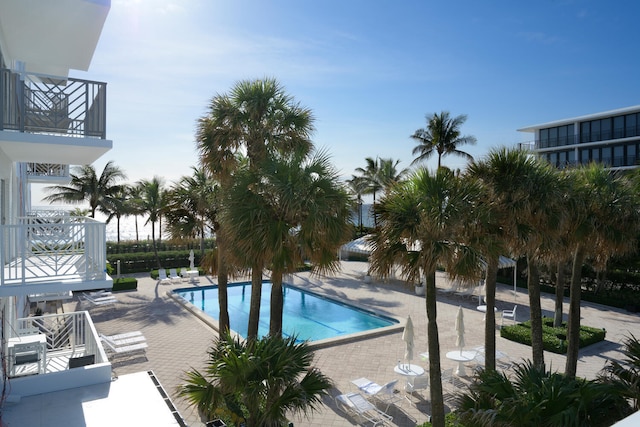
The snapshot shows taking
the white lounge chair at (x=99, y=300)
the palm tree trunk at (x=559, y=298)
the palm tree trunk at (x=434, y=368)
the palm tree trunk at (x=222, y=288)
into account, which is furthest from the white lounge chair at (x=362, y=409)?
the white lounge chair at (x=99, y=300)

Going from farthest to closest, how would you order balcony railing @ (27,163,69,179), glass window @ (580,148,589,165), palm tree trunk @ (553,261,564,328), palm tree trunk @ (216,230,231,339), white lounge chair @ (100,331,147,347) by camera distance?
1. glass window @ (580,148,589,165)
2. balcony railing @ (27,163,69,179)
3. palm tree trunk @ (553,261,564,328)
4. white lounge chair @ (100,331,147,347)
5. palm tree trunk @ (216,230,231,339)

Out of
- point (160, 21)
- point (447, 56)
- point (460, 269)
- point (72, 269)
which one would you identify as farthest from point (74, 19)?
point (447, 56)

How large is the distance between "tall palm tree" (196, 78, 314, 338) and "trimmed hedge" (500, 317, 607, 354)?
11.0 m

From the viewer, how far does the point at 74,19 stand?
25.8 ft

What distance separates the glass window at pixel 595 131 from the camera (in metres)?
44.6

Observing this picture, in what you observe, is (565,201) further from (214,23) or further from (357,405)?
(214,23)

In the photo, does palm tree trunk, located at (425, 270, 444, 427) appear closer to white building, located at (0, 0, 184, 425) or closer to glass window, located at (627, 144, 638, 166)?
white building, located at (0, 0, 184, 425)

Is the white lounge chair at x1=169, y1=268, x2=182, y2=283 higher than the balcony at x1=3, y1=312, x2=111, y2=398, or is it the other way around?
the balcony at x1=3, y1=312, x2=111, y2=398

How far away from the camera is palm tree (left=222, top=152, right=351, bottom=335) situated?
855 centimetres

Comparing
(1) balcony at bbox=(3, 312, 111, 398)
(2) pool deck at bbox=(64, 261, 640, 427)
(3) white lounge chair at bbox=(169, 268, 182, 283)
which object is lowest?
(2) pool deck at bbox=(64, 261, 640, 427)

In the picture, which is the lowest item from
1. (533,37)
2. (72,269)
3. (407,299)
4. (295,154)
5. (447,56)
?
(407,299)

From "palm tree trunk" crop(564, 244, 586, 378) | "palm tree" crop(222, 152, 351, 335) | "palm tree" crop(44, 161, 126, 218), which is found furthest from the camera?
"palm tree" crop(44, 161, 126, 218)

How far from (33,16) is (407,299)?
19.8 meters

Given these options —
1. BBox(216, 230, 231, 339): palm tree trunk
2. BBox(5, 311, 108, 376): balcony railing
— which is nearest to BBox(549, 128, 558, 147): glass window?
BBox(216, 230, 231, 339): palm tree trunk
